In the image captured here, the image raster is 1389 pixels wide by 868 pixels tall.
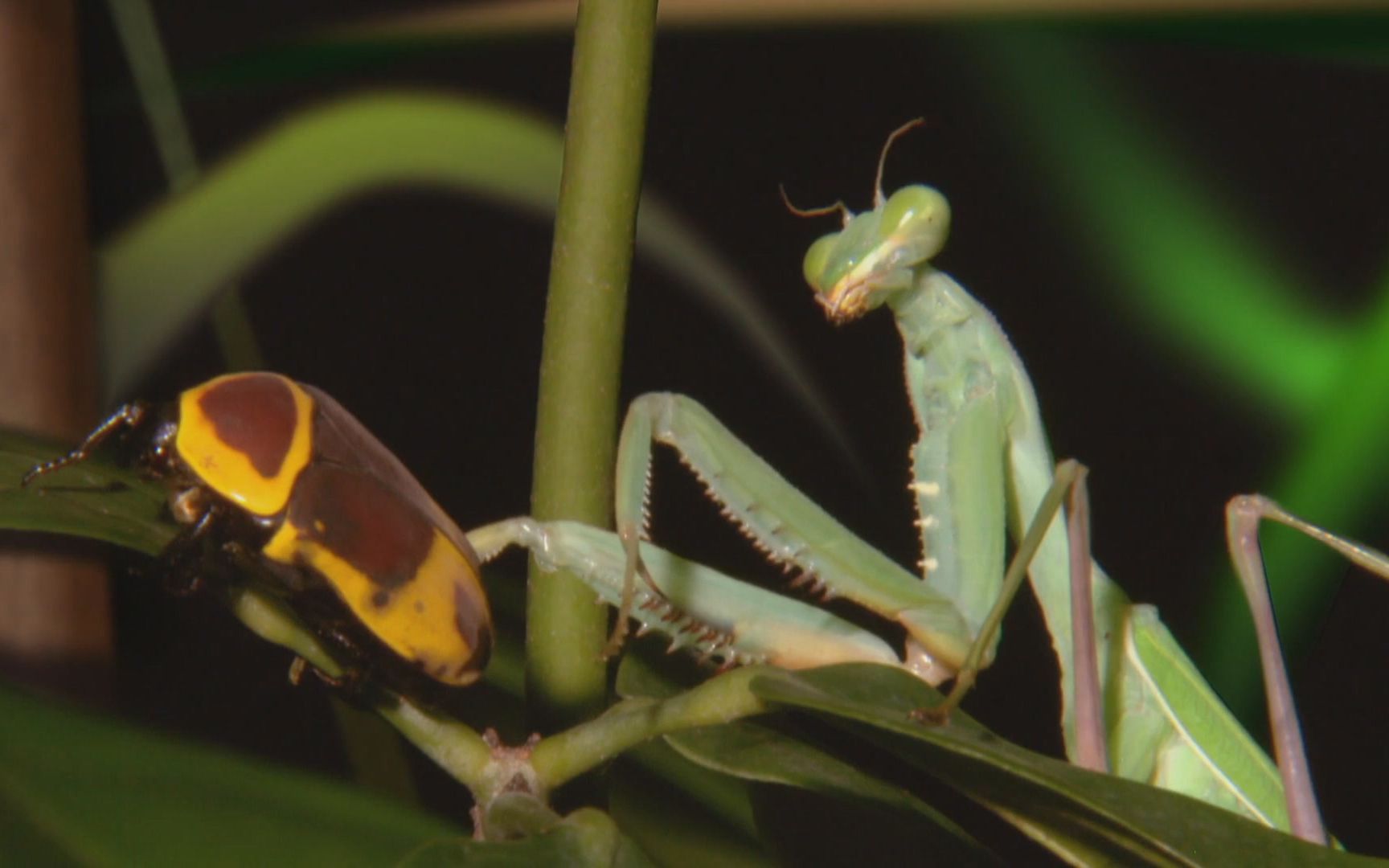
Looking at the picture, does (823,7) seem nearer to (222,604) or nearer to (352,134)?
(352,134)

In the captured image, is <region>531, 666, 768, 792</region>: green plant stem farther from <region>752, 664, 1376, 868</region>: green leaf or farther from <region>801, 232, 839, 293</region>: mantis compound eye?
<region>801, 232, 839, 293</region>: mantis compound eye

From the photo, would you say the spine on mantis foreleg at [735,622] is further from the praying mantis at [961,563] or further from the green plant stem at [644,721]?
the green plant stem at [644,721]

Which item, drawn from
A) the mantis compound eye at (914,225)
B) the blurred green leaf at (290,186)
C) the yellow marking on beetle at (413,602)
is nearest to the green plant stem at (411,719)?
the yellow marking on beetle at (413,602)

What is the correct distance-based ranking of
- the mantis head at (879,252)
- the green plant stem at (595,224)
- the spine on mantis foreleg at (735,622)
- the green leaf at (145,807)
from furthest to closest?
1. the mantis head at (879,252)
2. the spine on mantis foreleg at (735,622)
3. the green plant stem at (595,224)
4. the green leaf at (145,807)

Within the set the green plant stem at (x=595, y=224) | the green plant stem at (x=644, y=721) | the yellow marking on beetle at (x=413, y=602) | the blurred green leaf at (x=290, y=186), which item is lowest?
the green plant stem at (x=644, y=721)

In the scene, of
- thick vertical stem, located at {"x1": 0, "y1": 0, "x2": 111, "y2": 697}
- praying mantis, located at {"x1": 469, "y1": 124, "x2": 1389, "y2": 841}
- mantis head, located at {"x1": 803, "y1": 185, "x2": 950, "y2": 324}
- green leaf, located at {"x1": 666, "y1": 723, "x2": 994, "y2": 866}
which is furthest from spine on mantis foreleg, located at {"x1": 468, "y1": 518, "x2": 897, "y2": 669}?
thick vertical stem, located at {"x1": 0, "y1": 0, "x2": 111, "y2": 697}

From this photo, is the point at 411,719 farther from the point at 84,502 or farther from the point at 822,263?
the point at 822,263
